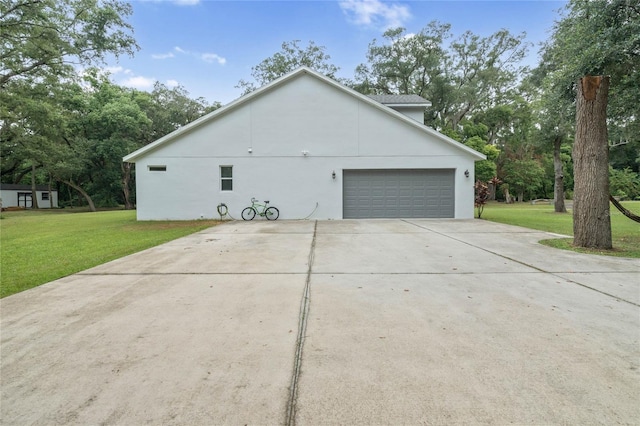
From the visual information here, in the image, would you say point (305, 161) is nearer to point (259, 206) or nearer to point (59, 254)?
point (259, 206)

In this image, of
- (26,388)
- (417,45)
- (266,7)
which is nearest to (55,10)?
(266,7)

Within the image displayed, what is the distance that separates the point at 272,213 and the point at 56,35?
1503 centimetres

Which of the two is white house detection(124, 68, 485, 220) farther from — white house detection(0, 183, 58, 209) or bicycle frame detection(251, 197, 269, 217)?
white house detection(0, 183, 58, 209)

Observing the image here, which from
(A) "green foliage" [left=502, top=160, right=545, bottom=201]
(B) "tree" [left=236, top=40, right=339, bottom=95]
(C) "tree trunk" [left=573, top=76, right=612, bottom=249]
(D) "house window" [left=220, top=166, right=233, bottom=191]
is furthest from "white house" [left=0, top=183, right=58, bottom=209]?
(A) "green foliage" [left=502, top=160, right=545, bottom=201]

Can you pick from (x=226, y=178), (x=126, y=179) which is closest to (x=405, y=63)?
(x=226, y=178)

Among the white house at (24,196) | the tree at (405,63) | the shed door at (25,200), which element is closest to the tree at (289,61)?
the tree at (405,63)

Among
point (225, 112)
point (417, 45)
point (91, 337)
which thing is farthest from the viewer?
point (417, 45)

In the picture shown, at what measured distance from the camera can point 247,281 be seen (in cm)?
444

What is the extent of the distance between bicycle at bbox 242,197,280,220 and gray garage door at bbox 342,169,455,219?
121 inches

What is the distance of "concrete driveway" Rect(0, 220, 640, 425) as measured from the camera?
1864 millimetres

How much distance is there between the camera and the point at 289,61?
30.6m

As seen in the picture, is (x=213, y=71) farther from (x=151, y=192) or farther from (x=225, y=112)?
(x=151, y=192)

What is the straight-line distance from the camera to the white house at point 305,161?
46.0ft

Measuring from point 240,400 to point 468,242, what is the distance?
699 cm
